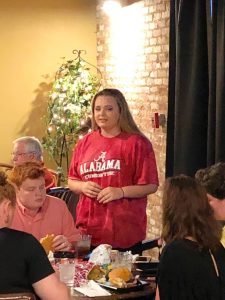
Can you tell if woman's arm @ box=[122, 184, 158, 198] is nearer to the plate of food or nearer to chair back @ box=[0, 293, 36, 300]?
the plate of food

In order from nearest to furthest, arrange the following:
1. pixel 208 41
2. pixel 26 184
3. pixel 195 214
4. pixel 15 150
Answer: pixel 195 214, pixel 26 184, pixel 15 150, pixel 208 41

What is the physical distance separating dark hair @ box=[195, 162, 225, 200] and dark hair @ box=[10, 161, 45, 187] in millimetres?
817

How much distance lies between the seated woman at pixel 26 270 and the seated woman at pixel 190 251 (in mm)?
490

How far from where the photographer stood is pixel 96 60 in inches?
298

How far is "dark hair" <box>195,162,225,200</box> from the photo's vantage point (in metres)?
3.26

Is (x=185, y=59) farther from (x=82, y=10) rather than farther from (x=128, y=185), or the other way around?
(x=82, y=10)

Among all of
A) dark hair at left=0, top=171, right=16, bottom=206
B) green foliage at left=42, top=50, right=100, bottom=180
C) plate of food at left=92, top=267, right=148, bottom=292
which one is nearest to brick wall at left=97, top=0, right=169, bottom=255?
green foliage at left=42, top=50, right=100, bottom=180

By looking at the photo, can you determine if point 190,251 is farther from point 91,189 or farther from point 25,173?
point 91,189

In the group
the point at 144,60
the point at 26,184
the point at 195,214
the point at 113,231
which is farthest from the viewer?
the point at 144,60

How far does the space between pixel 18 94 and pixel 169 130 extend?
2373 millimetres

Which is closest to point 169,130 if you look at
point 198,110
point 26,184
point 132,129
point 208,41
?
point 198,110

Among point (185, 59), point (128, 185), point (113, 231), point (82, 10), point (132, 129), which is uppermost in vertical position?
point (82, 10)

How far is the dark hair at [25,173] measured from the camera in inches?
141

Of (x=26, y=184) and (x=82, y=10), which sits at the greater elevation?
(x=82, y=10)
